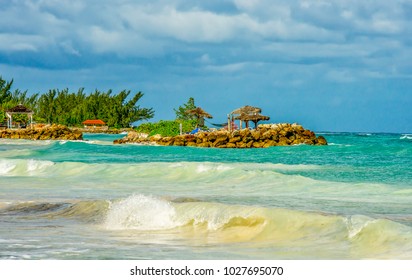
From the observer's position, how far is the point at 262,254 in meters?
8.98

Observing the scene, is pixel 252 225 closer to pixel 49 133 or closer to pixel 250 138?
pixel 250 138

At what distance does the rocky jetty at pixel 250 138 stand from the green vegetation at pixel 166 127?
328 cm

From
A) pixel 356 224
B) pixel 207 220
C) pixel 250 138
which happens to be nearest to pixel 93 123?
pixel 250 138

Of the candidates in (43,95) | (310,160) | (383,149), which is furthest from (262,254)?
(43,95)

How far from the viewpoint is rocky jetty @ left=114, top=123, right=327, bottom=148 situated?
2004 inches

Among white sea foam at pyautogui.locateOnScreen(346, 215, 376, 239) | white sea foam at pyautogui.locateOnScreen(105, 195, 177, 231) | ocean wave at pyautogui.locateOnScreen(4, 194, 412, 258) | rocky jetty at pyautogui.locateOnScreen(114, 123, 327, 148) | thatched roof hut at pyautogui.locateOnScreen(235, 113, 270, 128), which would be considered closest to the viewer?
ocean wave at pyautogui.locateOnScreen(4, 194, 412, 258)

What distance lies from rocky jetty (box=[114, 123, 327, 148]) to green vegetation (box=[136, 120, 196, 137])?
129 inches

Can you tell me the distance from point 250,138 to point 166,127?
9.67m

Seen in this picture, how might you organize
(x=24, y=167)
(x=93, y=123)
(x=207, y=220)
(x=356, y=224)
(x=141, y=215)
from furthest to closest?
(x=93, y=123) < (x=24, y=167) < (x=141, y=215) < (x=207, y=220) < (x=356, y=224)

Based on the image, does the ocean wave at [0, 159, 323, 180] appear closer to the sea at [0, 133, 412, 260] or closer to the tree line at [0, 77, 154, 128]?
the sea at [0, 133, 412, 260]

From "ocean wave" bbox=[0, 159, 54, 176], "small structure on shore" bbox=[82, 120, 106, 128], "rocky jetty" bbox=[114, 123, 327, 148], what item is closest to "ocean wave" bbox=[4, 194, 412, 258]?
"ocean wave" bbox=[0, 159, 54, 176]

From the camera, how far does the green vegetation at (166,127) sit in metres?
57.9

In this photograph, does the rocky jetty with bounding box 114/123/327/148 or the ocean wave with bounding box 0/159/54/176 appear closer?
the ocean wave with bounding box 0/159/54/176

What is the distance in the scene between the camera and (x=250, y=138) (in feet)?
168
